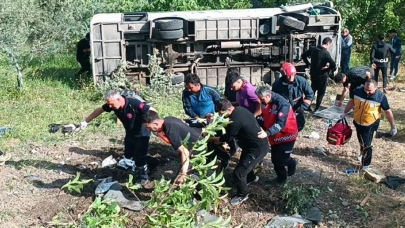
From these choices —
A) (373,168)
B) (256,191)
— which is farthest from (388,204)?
(256,191)

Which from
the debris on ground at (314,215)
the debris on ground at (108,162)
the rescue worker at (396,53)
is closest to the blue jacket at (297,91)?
the debris on ground at (314,215)

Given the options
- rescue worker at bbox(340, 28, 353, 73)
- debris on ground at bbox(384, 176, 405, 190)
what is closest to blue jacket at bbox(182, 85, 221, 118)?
debris on ground at bbox(384, 176, 405, 190)

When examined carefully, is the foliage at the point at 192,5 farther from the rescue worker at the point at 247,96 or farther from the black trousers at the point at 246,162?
the black trousers at the point at 246,162

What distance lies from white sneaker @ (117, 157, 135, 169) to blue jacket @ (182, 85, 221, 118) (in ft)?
3.56

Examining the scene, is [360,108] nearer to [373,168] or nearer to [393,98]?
[373,168]

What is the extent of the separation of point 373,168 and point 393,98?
485 cm

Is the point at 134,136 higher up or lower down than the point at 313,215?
higher up

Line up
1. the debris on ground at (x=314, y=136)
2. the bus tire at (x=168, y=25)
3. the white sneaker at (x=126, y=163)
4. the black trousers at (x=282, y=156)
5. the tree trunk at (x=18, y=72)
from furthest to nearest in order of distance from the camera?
the tree trunk at (x=18, y=72), the bus tire at (x=168, y=25), the debris on ground at (x=314, y=136), the white sneaker at (x=126, y=163), the black trousers at (x=282, y=156)

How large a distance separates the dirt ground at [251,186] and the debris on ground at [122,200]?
19 cm

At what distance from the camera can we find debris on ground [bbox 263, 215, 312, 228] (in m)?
6.43

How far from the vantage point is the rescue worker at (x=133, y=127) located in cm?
698

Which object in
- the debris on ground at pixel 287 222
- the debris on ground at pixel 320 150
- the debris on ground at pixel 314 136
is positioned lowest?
the debris on ground at pixel 287 222

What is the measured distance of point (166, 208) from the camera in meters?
3.20

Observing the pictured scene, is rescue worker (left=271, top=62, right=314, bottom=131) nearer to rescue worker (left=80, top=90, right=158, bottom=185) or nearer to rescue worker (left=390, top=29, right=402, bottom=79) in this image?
rescue worker (left=80, top=90, right=158, bottom=185)
